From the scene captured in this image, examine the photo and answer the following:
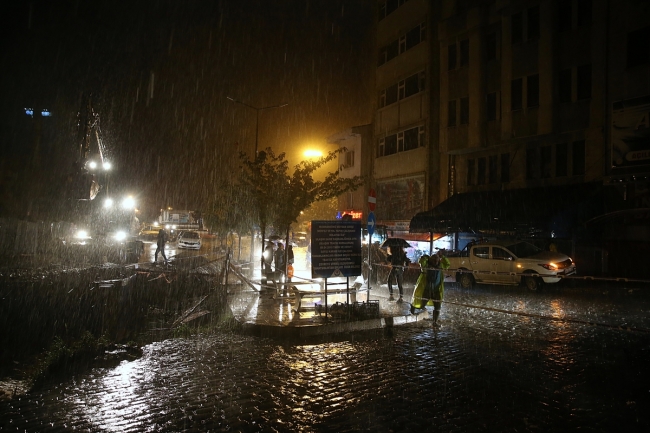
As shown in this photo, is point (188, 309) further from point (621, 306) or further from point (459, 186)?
point (459, 186)

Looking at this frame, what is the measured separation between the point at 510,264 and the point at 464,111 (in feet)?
42.2

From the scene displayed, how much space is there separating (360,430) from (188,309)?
8.55 meters

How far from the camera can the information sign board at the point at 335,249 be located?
10.8 m

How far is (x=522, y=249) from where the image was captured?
744 inches

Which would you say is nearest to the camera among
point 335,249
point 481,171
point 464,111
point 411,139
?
point 335,249

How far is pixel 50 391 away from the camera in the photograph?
20.9 ft

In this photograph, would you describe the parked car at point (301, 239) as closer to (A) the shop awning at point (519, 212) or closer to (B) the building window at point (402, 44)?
(B) the building window at point (402, 44)

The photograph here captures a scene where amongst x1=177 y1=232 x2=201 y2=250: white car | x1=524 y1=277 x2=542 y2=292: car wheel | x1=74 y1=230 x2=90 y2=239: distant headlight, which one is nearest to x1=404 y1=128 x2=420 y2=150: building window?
x1=524 y1=277 x2=542 y2=292: car wheel

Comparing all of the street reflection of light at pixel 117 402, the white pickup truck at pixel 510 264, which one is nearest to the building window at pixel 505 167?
the white pickup truck at pixel 510 264

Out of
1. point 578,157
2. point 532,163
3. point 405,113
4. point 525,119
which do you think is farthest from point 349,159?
point 578,157

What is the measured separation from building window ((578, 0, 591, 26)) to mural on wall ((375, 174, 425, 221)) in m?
12.2

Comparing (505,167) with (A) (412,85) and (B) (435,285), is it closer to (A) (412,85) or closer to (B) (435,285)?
(A) (412,85)

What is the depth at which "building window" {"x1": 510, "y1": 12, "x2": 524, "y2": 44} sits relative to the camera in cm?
2560

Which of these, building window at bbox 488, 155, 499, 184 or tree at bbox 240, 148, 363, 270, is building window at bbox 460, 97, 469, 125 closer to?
building window at bbox 488, 155, 499, 184
